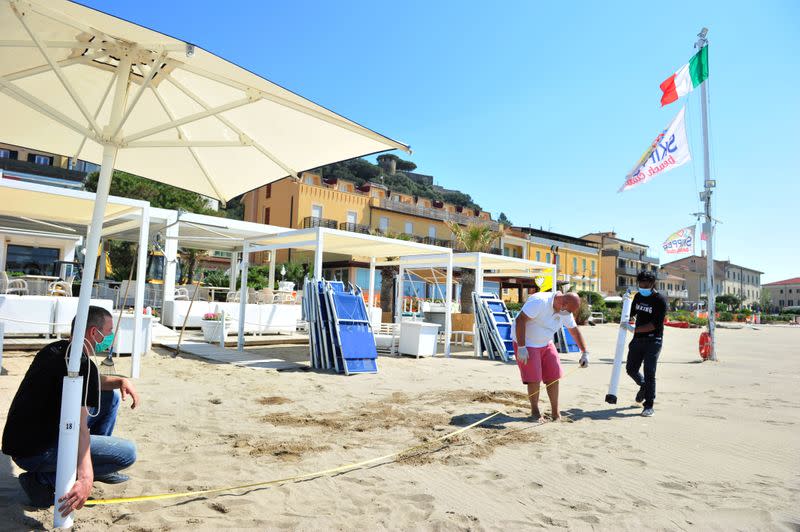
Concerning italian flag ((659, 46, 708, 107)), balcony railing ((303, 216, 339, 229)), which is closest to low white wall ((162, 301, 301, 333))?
italian flag ((659, 46, 708, 107))

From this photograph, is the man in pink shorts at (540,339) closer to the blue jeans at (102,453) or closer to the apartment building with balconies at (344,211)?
the blue jeans at (102,453)

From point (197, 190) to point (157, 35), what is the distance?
8.83ft

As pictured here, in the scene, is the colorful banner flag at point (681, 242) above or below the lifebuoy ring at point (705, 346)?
above

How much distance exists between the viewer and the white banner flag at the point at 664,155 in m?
12.9

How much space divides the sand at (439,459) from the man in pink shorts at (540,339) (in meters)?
0.36

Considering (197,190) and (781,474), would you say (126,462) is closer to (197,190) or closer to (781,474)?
(197,190)

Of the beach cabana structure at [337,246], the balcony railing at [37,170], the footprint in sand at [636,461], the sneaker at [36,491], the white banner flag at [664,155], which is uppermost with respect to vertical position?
the balcony railing at [37,170]

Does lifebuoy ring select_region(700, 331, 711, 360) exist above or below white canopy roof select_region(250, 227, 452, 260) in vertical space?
below

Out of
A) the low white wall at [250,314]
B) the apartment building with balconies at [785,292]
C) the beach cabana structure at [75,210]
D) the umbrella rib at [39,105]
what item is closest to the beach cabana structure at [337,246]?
the low white wall at [250,314]

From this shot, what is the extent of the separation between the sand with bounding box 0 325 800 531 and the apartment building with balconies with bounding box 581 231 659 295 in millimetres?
60817

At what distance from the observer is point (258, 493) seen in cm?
307

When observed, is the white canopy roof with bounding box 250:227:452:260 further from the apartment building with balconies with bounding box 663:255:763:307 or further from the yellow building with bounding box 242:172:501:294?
the apartment building with balconies with bounding box 663:255:763:307

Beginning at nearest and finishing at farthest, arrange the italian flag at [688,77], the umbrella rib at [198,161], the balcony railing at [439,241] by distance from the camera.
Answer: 1. the umbrella rib at [198,161]
2. the italian flag at [688,77]
3. the balcony railing at [439,241]

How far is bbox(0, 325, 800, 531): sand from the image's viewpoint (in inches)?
111
